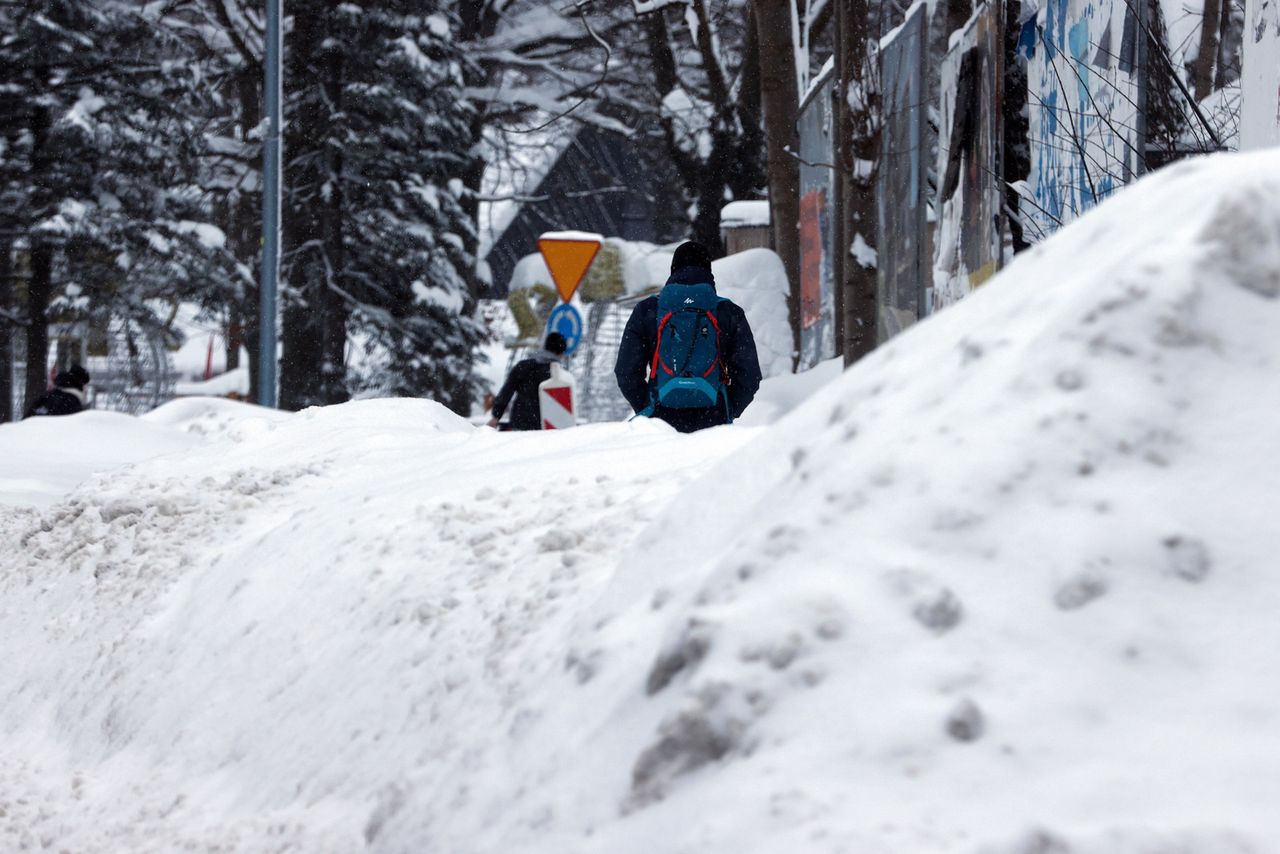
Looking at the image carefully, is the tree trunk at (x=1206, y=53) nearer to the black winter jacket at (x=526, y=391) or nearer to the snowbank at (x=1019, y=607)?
the snowbank at (x=1019, y=607)

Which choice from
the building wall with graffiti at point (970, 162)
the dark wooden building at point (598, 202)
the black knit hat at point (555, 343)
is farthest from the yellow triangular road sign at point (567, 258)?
the dark wooden building at point (598, 202)

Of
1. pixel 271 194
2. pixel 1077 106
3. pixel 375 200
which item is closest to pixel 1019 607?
pixel 1077 106

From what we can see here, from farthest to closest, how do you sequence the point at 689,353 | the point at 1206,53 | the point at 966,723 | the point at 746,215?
the point at 746,215, the point at 689,353, the point at 1206,53, the point at 966,723

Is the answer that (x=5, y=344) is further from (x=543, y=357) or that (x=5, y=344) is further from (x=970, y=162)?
(x=970, y=162)

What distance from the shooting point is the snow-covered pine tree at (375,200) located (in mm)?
24594

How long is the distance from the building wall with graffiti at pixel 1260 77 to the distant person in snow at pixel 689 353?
2114mm

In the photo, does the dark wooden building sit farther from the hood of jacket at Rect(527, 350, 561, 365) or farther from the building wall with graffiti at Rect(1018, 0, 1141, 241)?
the building wall with graffiti at Rect(1018, 0, 1141, 241)

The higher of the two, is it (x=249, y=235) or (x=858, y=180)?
(x=249, y=235)

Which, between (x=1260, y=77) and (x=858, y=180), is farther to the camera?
(x=858, y=180)

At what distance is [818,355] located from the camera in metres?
15.5

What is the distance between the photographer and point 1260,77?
5867 millimetres

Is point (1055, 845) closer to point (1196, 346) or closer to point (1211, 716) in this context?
point (1211, 716)

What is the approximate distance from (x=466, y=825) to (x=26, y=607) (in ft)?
13.5

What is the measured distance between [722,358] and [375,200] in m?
19.2
